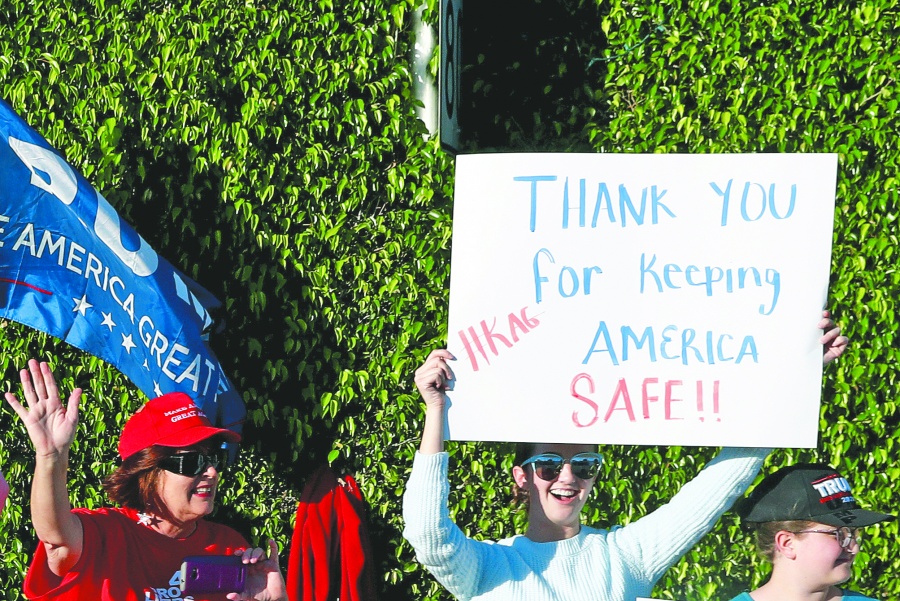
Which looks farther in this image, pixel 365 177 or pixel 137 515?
pixel 365 177

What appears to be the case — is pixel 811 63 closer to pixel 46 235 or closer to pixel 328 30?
pixel 328 30

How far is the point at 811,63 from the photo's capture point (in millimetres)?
3994

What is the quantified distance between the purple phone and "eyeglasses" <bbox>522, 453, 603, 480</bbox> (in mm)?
942

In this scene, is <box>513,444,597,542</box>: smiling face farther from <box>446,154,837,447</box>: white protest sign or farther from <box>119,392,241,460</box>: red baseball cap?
<box>119,392,241,460</box>: red baseball cap

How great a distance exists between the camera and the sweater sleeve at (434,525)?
288cm

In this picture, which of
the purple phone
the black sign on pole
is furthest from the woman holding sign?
the black sign on pole

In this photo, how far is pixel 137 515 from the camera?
3258mm

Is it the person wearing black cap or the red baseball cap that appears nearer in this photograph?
the person wearing black cap

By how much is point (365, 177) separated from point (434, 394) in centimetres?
142

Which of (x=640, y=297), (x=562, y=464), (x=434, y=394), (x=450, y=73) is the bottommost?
(x=562, y=464)

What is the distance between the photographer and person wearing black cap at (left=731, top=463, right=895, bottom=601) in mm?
3037

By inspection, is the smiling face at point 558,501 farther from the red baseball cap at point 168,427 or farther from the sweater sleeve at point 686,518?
the red baseball cap at point 168,427

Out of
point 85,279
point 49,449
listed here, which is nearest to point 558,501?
point 49,449

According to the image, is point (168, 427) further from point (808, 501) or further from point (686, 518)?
point (808, 501)
